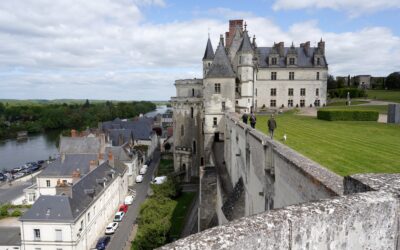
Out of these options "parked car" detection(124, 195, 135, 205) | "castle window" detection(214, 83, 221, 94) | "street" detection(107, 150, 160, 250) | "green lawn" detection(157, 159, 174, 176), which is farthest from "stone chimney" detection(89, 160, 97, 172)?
"castle window" detection(214, 83, 221, 94)

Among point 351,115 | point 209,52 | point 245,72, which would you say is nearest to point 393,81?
point 209,52

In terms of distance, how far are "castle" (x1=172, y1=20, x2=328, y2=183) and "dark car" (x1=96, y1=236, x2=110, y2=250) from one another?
10.9m

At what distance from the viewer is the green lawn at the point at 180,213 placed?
2203 cm

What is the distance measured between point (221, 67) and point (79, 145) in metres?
20.0

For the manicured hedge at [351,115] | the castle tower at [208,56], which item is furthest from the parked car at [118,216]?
the manicured hedge at [351,115]

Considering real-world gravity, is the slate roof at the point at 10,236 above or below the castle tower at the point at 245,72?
below

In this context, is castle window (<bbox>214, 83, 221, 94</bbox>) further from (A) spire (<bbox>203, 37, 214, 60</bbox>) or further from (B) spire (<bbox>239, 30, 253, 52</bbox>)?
(A) spire (<bbox>203, 37, 214, 60</bbox>)

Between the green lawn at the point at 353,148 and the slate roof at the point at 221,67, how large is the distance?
1101 centimetres

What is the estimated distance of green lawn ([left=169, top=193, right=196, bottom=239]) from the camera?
72.3 feet

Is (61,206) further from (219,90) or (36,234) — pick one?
(219,90)

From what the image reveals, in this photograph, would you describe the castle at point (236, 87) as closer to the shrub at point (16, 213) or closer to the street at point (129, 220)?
the street at point (129, 220)

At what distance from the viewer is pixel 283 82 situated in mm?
36219

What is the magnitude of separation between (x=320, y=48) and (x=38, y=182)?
110ft

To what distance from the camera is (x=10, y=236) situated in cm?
2141
